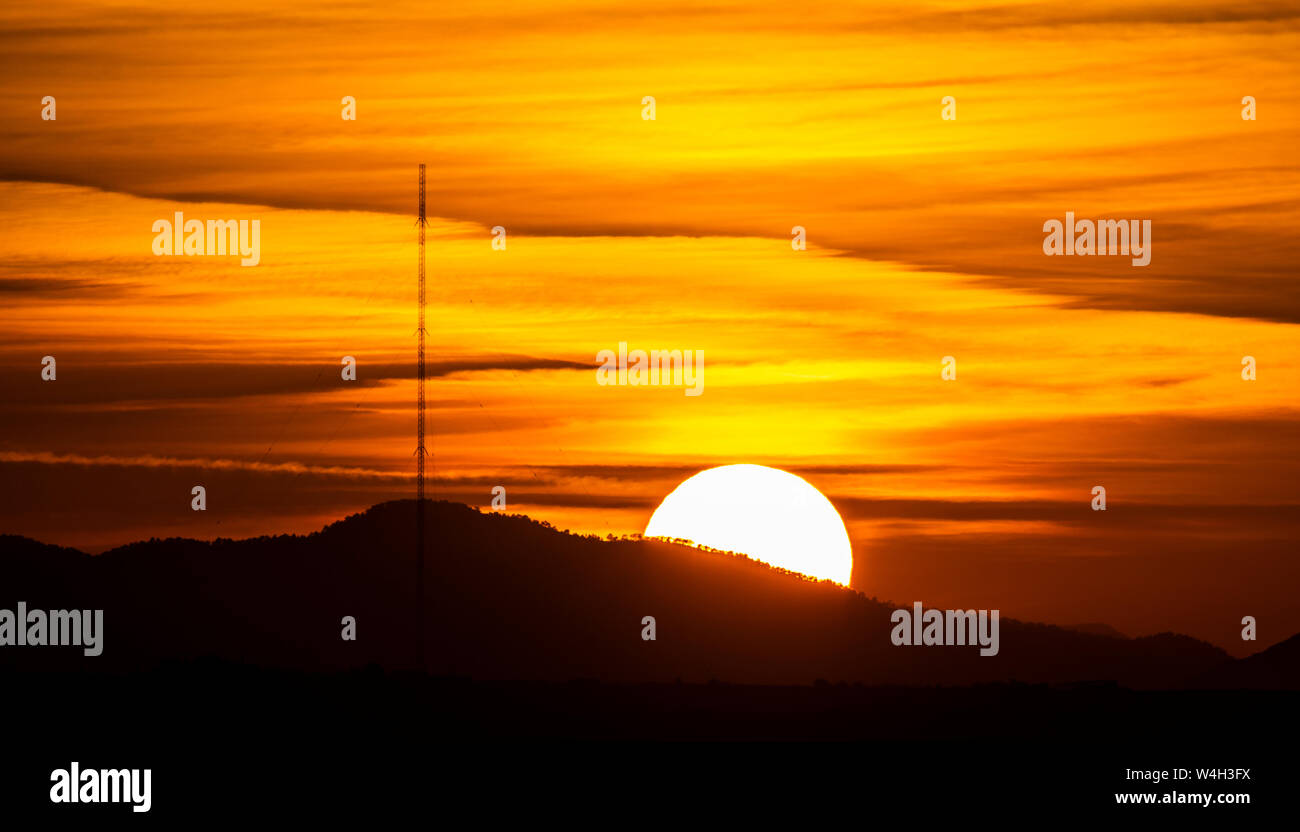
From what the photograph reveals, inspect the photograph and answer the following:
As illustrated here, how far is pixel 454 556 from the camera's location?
132 meters

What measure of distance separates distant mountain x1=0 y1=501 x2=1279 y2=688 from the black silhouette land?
23cm

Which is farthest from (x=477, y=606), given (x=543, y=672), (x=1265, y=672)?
(x=1265, y=672)

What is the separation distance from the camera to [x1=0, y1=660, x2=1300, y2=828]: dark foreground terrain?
172 ft

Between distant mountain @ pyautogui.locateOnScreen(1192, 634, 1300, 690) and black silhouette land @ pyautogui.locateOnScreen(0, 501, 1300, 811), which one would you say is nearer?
black silhouette land @ pyautogui.locateOnScreen(0, 501, 1300, 811)

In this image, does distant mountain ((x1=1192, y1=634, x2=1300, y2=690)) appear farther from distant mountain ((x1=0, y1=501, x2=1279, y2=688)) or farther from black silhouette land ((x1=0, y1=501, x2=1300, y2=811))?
distant mountain ((x1=0, y1=501, x2=1279, y2=688))

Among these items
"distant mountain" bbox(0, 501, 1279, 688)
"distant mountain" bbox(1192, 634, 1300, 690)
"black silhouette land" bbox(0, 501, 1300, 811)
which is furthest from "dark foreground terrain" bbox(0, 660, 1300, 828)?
"distant mountain" bbox(1192, 634, 1300, 690)
